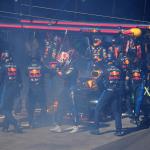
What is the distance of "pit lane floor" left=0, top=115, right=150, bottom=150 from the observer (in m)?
8.58

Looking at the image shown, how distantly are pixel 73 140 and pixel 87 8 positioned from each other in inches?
329

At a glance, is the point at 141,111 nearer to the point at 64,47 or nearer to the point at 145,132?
the point at 145,132

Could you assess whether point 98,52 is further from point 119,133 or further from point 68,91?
point 119,133

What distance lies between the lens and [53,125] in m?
10.9

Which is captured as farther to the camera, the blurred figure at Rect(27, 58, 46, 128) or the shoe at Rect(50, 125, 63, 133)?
the blurred figure at Rect(27, 58, 46, 128)

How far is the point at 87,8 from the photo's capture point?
53.7 feet

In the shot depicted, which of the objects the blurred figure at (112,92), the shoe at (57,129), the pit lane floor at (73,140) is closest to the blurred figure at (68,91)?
the shoe at (57,129)

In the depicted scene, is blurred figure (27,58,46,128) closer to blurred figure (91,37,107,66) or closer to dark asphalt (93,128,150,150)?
blurred figure (91,37,107,66)

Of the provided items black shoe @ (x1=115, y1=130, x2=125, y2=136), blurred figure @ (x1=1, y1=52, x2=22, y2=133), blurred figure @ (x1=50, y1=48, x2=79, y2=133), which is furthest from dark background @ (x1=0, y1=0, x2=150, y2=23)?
black shoe @ (x1=115, y1=130, x2=125, y2=136)

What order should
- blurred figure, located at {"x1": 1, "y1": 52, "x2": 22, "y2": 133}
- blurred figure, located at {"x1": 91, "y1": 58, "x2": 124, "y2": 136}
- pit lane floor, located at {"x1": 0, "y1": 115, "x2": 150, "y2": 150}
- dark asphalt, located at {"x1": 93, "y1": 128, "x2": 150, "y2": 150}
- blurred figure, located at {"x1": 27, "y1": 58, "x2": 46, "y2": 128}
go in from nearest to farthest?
dark asphalt, located at {"x1": 93, "y1": 128, "x2": 150, "y2": 150}
pit lane floor, located at {"x1": 0, "y1": 115, "x2": 150, "y2": 150}
blurred figure, located at {"x1": 91, "y1": 58, "x2": 124, "y2": 136}
blurred figure, located at {"x1": 1, "y1": 52, "x2": 22, "y2": 133}
blurred figure, located at {"x1": 27, "y1": 58, "x2": 46, "y2": 128}

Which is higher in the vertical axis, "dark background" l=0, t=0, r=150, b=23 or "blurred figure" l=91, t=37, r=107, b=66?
"dark background" l=0, t=0, r=150, b=23

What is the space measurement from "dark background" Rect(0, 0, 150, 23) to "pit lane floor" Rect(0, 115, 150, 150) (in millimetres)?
4547

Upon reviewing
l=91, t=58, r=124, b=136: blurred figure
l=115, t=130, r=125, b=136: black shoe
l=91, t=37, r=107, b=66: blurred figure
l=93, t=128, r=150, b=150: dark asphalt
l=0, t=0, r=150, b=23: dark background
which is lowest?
l=93, t=128, r=150, b=150: dark asphalt

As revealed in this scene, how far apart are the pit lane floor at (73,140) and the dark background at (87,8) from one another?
4.55 meters
